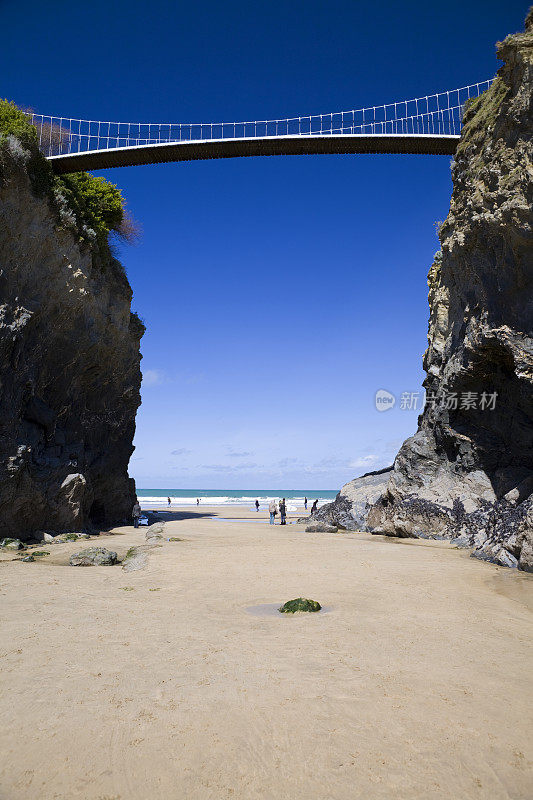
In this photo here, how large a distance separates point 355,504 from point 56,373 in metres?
16.9

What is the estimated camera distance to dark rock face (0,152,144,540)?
754 inches

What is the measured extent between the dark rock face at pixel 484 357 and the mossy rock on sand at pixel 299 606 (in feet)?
22.4

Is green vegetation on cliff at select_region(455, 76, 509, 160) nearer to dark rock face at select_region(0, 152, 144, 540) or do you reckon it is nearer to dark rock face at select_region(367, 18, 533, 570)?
dark rock face at select_region(367, 18, 533, 570)

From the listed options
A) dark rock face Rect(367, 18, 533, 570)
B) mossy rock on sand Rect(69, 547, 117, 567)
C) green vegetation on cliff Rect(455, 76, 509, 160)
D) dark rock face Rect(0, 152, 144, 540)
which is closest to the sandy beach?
mossy rock on sand Rect(69, 547, 117, 567)

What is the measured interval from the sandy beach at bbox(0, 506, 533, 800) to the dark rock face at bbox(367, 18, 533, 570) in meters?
7.14

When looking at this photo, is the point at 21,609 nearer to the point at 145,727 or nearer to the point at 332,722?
the point at 145,727

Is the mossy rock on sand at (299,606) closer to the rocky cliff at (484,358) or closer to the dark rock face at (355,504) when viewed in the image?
the rocky cliff at (484,358)

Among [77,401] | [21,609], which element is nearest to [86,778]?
[21,609]

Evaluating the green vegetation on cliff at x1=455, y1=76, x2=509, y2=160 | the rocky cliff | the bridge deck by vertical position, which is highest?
the bridge deck

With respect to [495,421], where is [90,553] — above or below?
below

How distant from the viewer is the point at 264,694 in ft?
16.1

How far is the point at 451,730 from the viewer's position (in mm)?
4191

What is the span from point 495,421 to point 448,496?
11.9 ft

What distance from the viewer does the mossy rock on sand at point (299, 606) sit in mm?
8031
